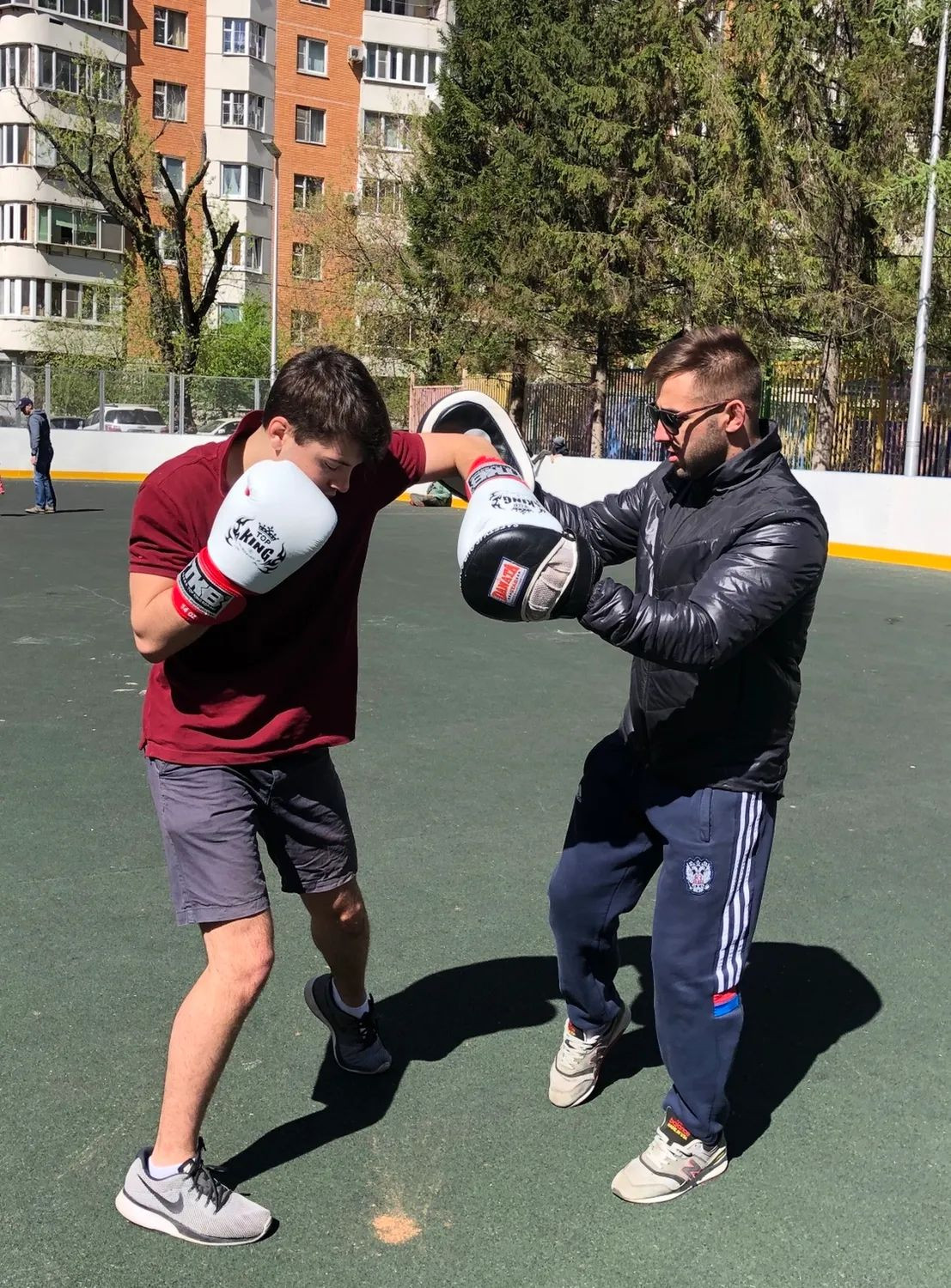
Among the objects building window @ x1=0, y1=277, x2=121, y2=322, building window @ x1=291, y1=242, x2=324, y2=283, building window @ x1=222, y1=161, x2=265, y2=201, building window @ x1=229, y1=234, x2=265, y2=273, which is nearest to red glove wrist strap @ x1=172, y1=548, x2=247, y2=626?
building window @ x1=291, y1=242, x2=324, y2=283

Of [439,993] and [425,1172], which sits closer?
[425,1172]

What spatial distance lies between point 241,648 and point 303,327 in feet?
153

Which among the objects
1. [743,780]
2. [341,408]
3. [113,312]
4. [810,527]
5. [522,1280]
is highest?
[113,312]

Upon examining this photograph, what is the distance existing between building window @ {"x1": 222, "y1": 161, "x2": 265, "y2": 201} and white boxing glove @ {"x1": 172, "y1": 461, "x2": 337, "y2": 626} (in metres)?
53.8

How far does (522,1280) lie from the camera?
2578mm

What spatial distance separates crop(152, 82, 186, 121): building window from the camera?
51375 millimetres

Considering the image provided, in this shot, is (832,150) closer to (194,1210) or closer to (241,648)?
(241,648)

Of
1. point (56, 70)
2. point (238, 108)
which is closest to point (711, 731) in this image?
point (56, 70)

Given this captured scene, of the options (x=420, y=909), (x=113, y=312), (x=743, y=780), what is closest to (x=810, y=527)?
(x=743, y=780)

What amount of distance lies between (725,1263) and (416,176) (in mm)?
33686

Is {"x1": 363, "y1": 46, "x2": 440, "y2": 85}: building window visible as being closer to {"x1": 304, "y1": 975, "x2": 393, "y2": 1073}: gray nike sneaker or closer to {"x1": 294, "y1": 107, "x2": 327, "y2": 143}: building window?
{"x1": 294, "y1": 107, "x2": 327, "y2": 143}: building window

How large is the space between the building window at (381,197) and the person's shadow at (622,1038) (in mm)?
35939

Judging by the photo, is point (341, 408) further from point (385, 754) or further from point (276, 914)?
point (385, 754)

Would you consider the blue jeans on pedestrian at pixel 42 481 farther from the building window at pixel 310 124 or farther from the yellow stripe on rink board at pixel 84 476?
the building window at pixel 310 124
